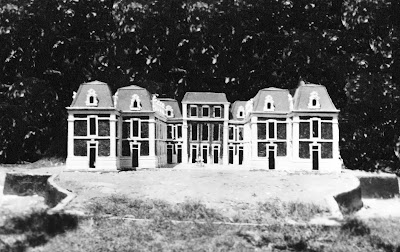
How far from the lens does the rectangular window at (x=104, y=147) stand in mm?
29156

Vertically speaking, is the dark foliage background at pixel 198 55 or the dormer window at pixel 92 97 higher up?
the dark foliage background at pixel 198 55

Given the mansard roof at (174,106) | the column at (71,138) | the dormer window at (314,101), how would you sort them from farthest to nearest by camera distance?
the mansard roof at (174,106) → the dormer window at (314,101) → the column at (71,138)

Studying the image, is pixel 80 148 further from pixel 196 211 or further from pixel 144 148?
pixel 196 211

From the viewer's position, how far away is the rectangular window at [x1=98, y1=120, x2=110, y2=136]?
29344mm

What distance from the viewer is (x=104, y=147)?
29.2 metres

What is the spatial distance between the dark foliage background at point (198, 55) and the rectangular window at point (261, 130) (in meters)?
7.88

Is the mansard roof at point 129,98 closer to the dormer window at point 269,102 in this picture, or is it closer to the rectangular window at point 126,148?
the rectangular window at point 126,148

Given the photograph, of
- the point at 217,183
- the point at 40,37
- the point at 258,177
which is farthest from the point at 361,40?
the point at 40,37

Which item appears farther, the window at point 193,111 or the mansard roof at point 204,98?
the window at point 193,111

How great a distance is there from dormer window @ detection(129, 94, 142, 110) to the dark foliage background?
8.66 m

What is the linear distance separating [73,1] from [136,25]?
611 centimetres

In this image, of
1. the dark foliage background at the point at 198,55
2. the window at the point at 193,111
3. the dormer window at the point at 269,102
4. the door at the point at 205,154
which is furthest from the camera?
the door at the point at 205,154

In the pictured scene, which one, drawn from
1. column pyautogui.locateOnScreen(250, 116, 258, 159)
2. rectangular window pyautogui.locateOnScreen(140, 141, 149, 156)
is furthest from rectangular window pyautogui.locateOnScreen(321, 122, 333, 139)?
rectangular window pyautogui.locateOnScreen(140, 141, 149, 156)

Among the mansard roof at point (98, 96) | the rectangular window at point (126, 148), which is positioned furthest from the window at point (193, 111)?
the mansard roof at point (98, 96)
